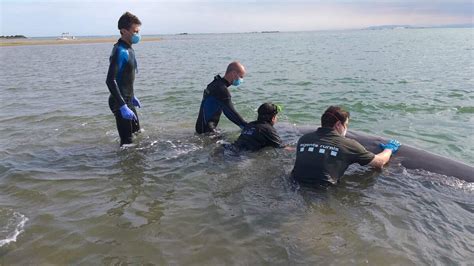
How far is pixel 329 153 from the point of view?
5.44 metres

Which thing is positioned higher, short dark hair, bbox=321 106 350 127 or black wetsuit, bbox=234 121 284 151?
short dark hair, bbox=321 106 350 127

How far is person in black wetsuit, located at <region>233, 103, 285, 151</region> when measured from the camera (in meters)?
7.20

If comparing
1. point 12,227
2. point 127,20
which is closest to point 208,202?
point 12,227

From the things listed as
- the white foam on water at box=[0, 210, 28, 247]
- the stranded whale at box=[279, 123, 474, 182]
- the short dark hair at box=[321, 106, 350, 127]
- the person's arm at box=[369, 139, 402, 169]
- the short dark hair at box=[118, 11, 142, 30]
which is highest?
the short dark hair at box=[118, 11, 142, 30]

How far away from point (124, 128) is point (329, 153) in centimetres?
407

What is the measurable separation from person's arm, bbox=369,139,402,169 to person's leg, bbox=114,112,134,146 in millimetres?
4437

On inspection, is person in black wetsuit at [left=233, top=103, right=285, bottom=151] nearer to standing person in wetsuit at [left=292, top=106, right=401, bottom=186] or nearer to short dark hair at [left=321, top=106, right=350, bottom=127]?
standing person in wetsuit at [left=292, top=106, right=401, bottom=186]

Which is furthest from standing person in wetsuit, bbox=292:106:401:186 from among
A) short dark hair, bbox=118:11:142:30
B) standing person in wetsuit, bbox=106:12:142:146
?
short dark hair, bbox=118:11:142:30

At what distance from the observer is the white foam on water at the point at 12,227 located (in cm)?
459

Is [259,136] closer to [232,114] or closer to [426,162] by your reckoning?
[232,114]

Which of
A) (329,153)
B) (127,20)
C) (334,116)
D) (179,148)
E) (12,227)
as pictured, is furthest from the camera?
(179,148)

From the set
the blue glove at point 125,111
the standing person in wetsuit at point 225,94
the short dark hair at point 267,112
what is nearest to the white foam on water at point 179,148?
the standing person in wetsuit at point 225,94

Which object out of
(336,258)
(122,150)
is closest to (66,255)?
(336,258)

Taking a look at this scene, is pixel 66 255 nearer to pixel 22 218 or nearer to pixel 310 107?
pixel 22 218
